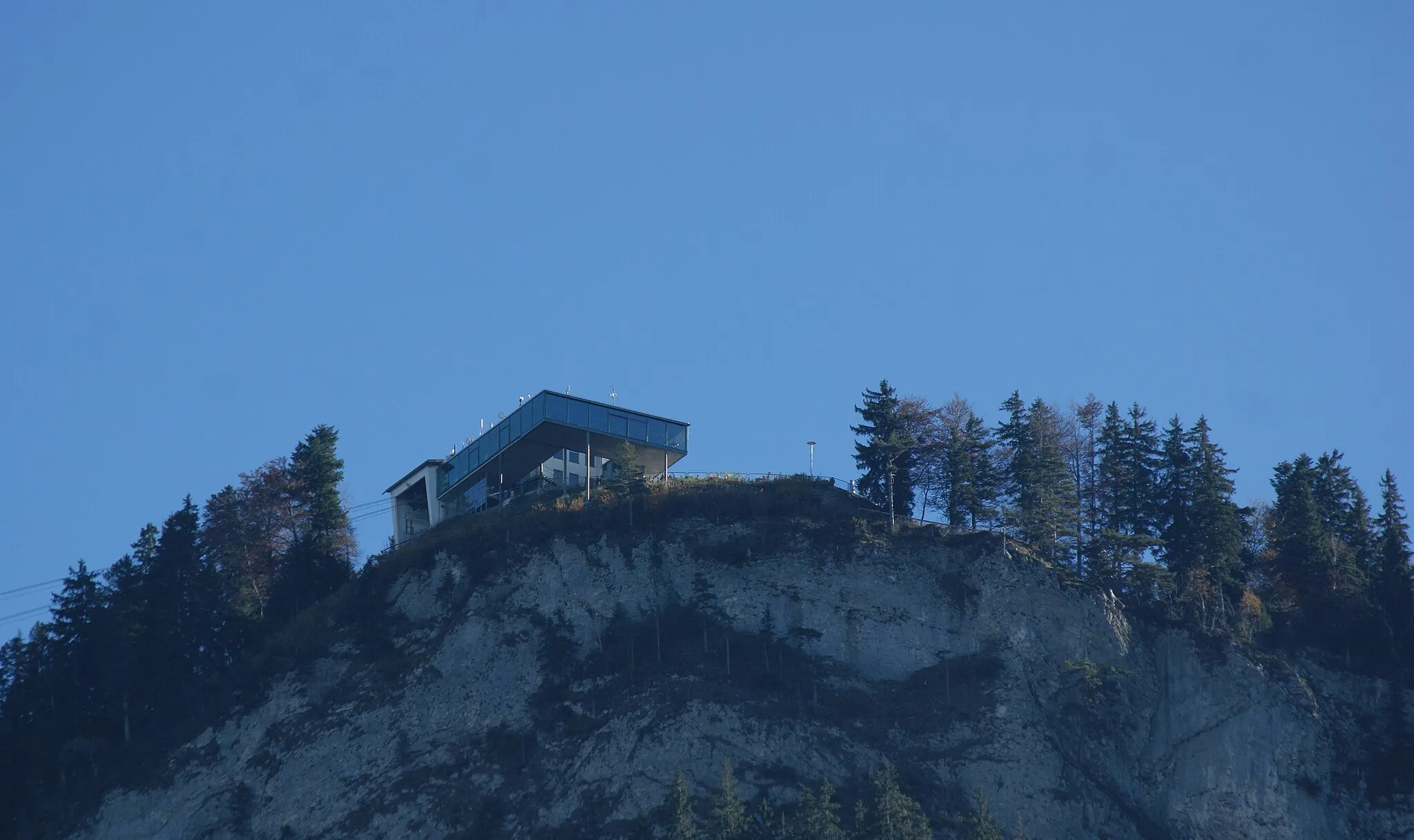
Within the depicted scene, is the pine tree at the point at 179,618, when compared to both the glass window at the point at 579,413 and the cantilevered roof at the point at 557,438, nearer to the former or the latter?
the cantilevered roof at the point at 557,438

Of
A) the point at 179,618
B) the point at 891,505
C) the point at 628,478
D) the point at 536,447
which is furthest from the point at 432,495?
the point at 891,505

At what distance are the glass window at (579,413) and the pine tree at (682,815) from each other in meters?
23.1

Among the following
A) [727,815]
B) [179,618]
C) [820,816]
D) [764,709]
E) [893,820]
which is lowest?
[893,820]

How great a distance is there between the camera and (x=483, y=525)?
67.9 m

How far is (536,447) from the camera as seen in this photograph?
75188mm

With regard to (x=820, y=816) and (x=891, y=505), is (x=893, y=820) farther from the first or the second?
(x=891, y=505)

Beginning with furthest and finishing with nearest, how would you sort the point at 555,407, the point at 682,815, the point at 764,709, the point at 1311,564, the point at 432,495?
the point at 432,495 → the point at 555,407 → the point at 1311,564 → the point at 764,709 → the point at 682,815

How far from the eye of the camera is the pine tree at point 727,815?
51344 millimetres

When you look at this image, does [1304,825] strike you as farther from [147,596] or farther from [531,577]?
[147,596]

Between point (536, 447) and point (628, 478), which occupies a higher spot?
point (536, 447)

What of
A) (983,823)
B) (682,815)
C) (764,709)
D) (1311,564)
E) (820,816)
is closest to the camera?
(820,816)

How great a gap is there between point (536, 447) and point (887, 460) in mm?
14805

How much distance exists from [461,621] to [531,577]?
3030 millimetres

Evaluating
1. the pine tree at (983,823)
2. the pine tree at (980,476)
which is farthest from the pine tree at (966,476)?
the pine tree at (983,823)
